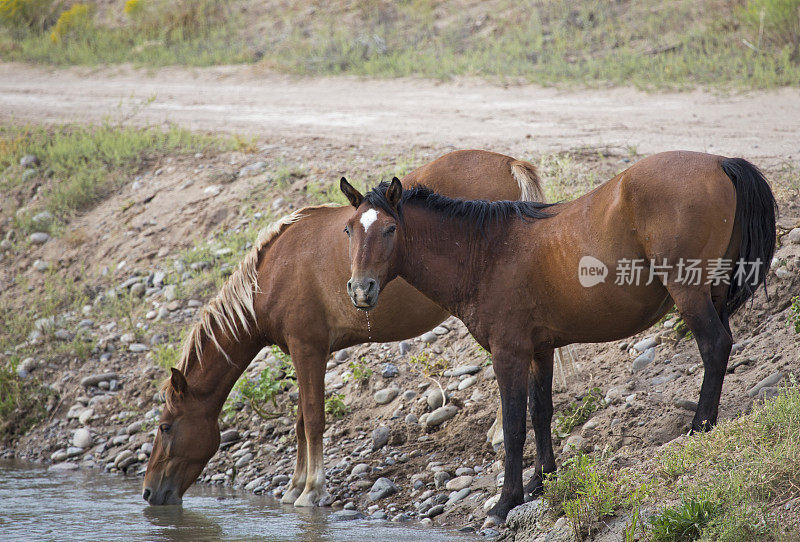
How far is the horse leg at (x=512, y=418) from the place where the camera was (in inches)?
192

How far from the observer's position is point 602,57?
1443 centimetres

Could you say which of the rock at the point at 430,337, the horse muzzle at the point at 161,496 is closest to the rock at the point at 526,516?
the horse muzzle at the point at 161,496

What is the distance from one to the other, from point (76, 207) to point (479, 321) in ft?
27.4

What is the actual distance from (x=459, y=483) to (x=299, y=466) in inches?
50.5

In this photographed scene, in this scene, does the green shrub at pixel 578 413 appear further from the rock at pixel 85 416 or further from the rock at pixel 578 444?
the rock at pixel 85 416

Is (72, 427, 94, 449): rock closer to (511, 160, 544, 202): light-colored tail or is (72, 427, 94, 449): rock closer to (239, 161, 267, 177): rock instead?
(239, 161, 267, 177): rock

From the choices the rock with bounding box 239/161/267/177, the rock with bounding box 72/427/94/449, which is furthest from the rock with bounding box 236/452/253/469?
the rock with bounding box 239/161/267/177

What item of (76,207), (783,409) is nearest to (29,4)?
(76,207)

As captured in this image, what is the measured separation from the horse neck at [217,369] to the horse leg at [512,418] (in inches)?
88.5

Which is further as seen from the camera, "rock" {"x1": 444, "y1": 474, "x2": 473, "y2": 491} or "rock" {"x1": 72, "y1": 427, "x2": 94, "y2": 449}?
"rock" {"x1": 72, "y1": 427, "x2": 94, "y2": 449}

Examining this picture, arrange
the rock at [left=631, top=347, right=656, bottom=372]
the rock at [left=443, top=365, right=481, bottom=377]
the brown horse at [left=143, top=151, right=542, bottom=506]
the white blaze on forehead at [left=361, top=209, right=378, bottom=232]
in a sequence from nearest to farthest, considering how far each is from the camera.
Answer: the white blaze on forehead at [left=361, top=209, right=378, bottom=232] < the brown horse at [left=143, top=151, right=542, bottom=506] < the rock at [left=631, top=347, right=656, bottom=372] < the rock at [left=443, top=365, right=481, bottom=377]

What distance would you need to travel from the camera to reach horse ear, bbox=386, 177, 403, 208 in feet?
16.1

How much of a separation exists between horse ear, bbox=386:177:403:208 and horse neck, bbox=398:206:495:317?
148 mm

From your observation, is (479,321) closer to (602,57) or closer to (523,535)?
(523,535)
